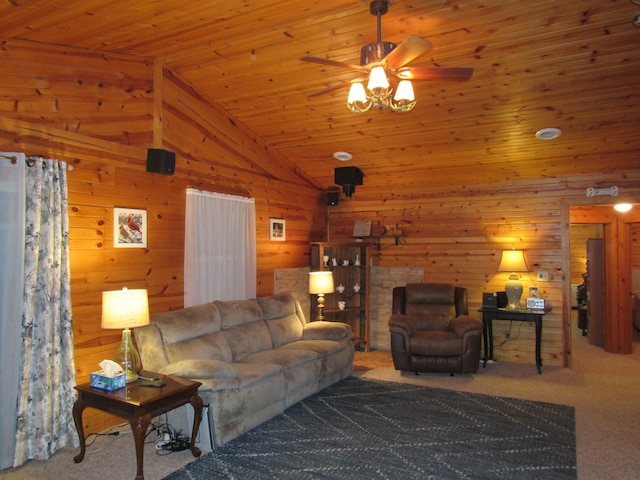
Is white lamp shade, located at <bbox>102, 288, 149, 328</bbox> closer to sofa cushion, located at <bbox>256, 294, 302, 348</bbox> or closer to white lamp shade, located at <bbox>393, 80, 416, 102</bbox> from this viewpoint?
sofa cushion, located at <bbox>256, 294, 302, 348</bbox>

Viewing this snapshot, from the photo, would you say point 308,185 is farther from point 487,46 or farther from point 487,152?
point 487,46

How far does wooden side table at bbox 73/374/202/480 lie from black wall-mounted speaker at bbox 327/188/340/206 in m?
4.08

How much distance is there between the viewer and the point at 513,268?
5742 mm

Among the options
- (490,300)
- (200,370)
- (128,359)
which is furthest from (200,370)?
(490,300)

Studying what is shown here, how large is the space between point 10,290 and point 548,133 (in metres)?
4.82

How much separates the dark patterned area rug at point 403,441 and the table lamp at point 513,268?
5.12ft

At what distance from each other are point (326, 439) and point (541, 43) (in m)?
3.38

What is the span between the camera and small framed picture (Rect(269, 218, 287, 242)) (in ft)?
19.5

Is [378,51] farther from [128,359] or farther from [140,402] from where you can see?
[128,359]

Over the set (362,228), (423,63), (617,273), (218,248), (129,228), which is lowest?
(617,273)

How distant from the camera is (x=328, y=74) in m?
4.21

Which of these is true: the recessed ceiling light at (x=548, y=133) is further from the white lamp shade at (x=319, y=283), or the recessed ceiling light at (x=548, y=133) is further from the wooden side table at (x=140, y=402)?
the wooden side table at (x=140, y=402)

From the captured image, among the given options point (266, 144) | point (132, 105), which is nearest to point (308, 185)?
point (266, 144)

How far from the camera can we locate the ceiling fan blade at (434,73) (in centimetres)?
279
